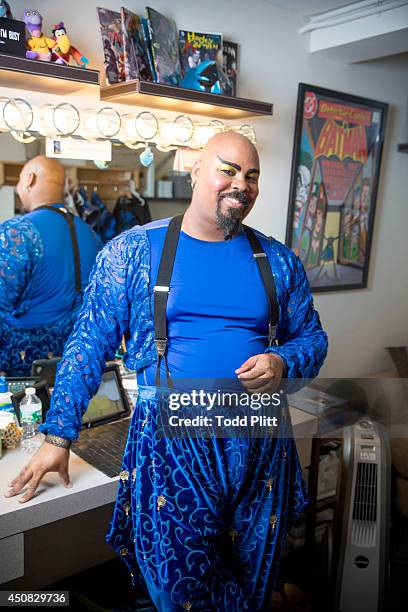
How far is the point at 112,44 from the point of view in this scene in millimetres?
2189

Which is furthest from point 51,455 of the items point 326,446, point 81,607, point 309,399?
point 326,446

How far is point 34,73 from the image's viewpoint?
73.5 inches

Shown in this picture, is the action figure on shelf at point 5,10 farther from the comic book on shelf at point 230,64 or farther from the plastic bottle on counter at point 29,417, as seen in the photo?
the plastic bottle on counter at point 29,417

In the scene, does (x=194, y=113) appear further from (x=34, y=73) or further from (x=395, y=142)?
(x=395, y=142)

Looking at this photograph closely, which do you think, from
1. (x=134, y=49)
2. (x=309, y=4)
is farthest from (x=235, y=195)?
(x=309, y=4)

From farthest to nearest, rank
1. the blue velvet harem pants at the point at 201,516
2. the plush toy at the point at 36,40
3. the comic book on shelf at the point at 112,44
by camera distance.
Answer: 1. the comic book on shelf at the point at 112,44
2. the plush toy at the point at 36,40
3. the blue velvet harem pants at the point at 201,516

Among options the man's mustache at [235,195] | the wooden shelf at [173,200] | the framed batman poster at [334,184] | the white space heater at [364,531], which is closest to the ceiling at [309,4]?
the framed batman poster at [334,184]

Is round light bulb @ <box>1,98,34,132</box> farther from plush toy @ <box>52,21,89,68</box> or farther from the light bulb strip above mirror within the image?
plush toy @ <box>52,21,89,68</box>

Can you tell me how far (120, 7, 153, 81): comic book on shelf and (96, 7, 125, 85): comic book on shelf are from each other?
0.03 metres

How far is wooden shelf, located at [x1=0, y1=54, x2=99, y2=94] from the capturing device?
184cm

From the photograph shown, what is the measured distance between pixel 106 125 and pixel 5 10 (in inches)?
21.5

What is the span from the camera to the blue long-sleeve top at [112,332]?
138 cm

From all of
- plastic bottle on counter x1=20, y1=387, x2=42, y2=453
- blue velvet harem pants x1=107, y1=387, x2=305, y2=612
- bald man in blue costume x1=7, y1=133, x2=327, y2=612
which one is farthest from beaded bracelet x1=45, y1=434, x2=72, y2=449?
plastic bottle on counter x1=20, y1=387, x2=42, y2=453

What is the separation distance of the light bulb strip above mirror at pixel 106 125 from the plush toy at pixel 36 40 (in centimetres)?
17
